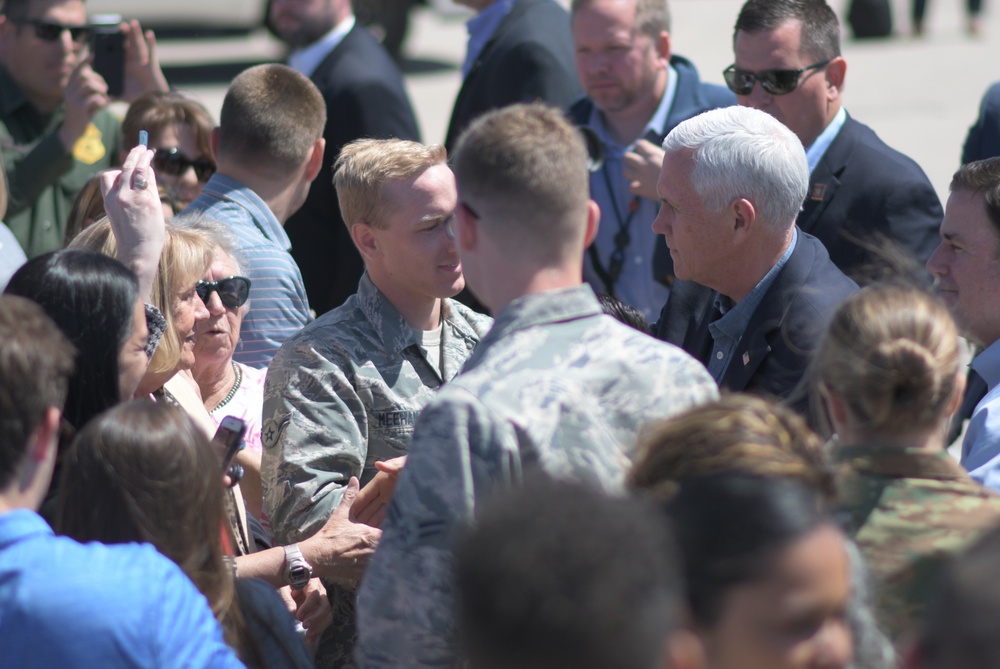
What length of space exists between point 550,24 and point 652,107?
75cm

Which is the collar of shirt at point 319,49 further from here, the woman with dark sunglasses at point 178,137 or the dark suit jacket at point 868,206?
the dark suit jacket at point 868,206

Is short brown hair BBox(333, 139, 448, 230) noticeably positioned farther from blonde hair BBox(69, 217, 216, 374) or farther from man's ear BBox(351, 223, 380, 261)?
blonde hair BBox(69, 217, 216, 374)

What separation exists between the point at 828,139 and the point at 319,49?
264 centimetres

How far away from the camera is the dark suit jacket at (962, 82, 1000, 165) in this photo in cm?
511

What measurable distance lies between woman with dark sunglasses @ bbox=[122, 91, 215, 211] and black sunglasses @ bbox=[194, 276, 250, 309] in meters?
1.50

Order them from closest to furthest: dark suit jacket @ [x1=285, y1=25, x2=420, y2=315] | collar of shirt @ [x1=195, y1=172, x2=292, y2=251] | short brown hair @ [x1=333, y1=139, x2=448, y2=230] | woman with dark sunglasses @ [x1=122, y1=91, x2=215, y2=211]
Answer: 1. short brown hair @ [x1=333, y1=139, x2=448, y2=230]
2. collar of shirt @ [x1=195, y1=172, x2=292, y2=251]
3. woman with dark sunglasses @ [x1=122, y1=91, x2=215, y2=211]
4. dark suit jacket @ [x1=285, y1=25, x2=420, y2=315]

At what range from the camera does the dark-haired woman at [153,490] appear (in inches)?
82.1

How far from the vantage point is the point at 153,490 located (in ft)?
6.89

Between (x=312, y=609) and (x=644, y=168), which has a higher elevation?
(x=644, y=168)

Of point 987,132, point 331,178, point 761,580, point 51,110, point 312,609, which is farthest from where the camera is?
point 51,110

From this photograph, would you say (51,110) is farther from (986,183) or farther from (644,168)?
(986,183)

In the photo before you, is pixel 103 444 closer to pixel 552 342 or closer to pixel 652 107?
pixel 552 342

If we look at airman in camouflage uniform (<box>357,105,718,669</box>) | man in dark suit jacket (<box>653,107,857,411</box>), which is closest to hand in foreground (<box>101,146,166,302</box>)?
airman in camouflage uniform (<box>357,105,718,669</box>)

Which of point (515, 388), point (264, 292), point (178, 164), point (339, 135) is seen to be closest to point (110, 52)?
point (178, 164)
